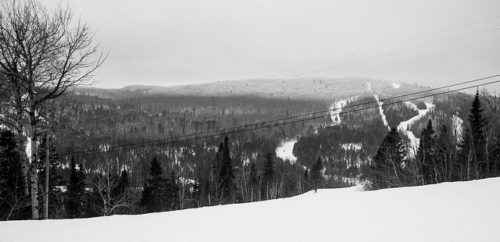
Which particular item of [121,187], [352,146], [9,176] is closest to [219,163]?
[121,187]

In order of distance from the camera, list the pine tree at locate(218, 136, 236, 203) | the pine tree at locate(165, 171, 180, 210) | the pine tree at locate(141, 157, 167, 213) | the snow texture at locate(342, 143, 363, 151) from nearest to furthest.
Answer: the pine tree at locate(141, 157, 167, 213)
the pine tree at locate(165, 171, 180, 210)
the pine tree at locate(218, 136, 236, 203)
the snow texture at locate(342, 143, 363, 151)

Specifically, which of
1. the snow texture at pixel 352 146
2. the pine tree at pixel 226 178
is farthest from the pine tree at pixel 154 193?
the snow texture at pixel 352 146

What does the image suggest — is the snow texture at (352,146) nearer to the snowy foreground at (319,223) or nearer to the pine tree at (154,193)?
the pine tree at (154,193)

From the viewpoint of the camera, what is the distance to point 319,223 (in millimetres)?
9648

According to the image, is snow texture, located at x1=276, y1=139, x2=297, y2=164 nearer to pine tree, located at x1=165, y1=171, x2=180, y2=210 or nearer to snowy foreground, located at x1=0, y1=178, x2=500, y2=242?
pine tree, located at x1=165, y1=171, x2=180, y2=210

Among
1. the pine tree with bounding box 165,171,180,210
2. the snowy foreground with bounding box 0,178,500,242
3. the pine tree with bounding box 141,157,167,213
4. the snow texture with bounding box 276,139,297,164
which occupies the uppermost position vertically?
the snowy foreground with bounding box 0,178,500,242

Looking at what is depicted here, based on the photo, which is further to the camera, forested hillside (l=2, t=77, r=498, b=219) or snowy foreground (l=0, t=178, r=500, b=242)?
forested hillside (l=2, t=77, r=498, b=219)

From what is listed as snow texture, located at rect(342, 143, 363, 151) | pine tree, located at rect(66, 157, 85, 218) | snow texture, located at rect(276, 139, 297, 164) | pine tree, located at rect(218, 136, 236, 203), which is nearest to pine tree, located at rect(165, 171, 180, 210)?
pine tree, located at rect(218, 136, 236, 203)

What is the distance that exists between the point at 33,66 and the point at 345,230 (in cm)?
1170

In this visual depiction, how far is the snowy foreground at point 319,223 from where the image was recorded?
27.5 ft

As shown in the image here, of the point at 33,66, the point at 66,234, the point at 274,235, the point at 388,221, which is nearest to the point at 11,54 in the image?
the point at 33,66

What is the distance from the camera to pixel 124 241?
828 centimetres

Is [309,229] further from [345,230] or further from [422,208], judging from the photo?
[422,208]

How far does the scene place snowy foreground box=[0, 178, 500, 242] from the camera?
8375mm
